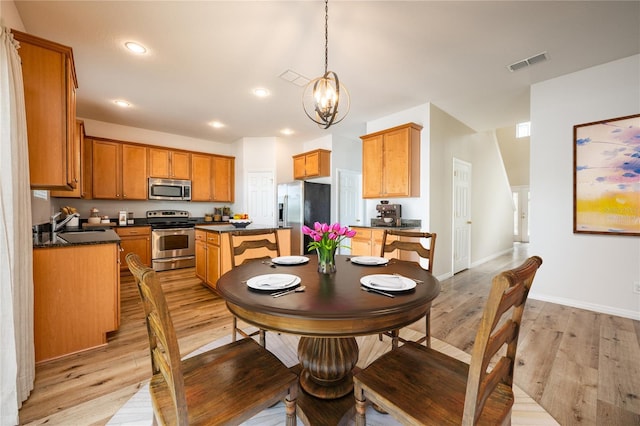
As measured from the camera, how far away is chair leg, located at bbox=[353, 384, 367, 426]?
0.99m

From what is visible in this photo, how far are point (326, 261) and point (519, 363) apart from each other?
177 cm

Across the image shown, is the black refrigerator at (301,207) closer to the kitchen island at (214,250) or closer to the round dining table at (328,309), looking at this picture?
the kitchen island at (214,250)

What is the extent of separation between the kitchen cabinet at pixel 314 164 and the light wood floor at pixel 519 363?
3079 millimetres

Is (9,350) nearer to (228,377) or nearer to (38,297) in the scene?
(38,297)

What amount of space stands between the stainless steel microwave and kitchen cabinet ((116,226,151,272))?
0.70 metres

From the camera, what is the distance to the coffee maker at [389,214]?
13.2 ft

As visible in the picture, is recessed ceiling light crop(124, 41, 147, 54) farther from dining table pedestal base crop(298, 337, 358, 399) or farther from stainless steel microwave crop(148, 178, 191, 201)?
dining table pedestal base crop(298, 337, 358, 399)

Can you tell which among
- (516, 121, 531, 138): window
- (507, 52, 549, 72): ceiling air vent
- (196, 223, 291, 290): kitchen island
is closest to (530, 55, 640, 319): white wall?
(507, 52, 549, 72): ceiling air vent

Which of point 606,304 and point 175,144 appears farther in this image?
point 175,144

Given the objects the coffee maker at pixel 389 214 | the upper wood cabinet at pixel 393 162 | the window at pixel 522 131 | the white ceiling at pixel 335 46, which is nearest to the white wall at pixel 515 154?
the window at pixel 522 131

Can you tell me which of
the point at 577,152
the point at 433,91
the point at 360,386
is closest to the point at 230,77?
the point at 433,91

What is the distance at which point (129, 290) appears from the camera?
11.7 feet

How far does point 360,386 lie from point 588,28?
11.3ft

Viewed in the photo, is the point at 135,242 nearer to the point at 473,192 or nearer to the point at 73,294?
the point at 73,294
